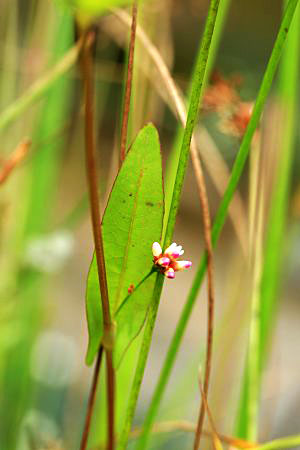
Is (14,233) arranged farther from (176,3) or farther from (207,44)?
(207,44)

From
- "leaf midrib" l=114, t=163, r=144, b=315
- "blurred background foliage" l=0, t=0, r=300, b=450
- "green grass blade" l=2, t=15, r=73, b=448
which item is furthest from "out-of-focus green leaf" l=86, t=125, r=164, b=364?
"green grass blade" l=2, t=15, r=73, b=448

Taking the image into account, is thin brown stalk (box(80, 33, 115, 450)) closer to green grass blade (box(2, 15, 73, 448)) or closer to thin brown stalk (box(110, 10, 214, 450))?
thin brown stalk (box(110, 10, 214, 450))

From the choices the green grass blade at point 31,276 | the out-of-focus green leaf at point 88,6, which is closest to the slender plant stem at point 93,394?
the out-of-focus green leaf at point 88,6

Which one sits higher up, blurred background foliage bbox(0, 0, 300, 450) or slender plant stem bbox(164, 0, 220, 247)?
slender plant stem bbox(164, 0, 220, 247)

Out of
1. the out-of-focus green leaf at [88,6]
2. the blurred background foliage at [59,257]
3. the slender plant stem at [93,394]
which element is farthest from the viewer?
the blurred background foliage at [59,257]

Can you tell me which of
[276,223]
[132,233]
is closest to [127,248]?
[132,233]

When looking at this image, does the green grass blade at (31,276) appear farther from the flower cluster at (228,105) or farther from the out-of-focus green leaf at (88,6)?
the out-of-focus green leaf at (88,6)

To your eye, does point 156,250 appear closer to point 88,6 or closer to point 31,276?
point 88,6

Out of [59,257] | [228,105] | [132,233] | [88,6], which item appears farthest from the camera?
[59,257]
